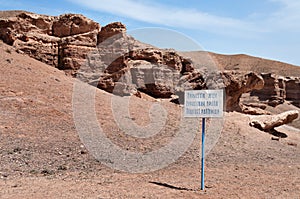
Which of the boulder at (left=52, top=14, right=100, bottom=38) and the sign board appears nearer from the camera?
the sign board

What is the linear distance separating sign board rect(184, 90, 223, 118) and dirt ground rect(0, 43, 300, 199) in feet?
5.12

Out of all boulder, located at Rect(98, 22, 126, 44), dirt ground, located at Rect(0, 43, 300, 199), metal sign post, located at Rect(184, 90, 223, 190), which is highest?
boulder, located at Rect(98, 22, 126, 44)

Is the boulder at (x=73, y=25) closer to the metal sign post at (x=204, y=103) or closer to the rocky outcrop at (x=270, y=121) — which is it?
the rocky outcrop at (x=270, y=121)

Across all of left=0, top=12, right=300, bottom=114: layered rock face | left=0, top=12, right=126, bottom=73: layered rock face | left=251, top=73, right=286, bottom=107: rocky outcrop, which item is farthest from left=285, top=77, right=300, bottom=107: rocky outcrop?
left=0, top=12, right=126, bottom=73: layered rock face

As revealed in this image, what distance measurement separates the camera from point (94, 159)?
9.38 meters

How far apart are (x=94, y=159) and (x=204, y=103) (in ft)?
11.1

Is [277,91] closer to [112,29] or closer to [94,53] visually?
[112,29]

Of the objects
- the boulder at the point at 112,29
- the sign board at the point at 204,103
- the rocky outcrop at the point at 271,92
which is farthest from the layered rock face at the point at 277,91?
the sign board at the point at 204,103

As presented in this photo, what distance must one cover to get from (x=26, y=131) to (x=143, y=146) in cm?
345

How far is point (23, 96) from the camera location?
13.4 m

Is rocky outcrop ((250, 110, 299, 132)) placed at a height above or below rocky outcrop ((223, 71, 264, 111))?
below

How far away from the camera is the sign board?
762cm

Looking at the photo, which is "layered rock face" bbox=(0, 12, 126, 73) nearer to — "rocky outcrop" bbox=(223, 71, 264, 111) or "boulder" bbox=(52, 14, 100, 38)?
"boulder" bbox=(52, 14, 100, 38)

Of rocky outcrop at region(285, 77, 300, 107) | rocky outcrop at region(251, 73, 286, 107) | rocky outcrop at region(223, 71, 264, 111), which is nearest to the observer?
rocky outcrop at region(223, 71, 264, 111)
